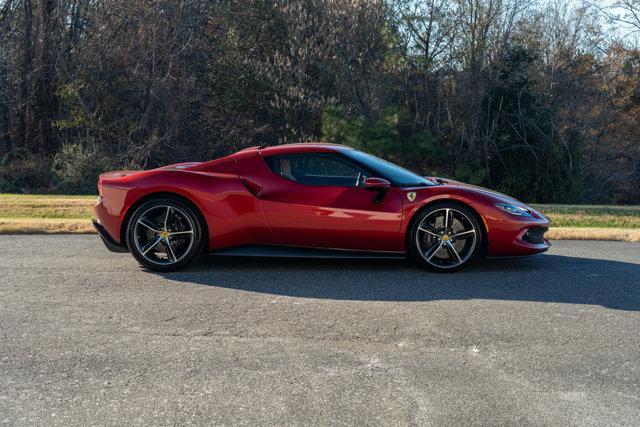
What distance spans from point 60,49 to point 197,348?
19659 millimetres

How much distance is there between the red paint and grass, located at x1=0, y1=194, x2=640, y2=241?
9.91 ft

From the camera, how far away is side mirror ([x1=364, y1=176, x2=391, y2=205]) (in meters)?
6.66

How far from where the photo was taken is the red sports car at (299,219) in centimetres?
666

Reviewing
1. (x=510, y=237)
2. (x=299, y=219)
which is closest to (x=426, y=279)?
(x=510, y=237)

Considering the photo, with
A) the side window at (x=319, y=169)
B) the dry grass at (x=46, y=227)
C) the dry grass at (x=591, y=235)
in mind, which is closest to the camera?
the side window at (x=319, y=169)

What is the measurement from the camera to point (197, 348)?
14.0ft

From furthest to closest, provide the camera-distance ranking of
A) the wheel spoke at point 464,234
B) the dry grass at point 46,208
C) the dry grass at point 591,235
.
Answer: the dry grass at point 46,208, the dry grass at point 591,235, the wheel spoke at point 464,234

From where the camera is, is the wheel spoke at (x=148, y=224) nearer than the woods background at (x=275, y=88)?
Yes

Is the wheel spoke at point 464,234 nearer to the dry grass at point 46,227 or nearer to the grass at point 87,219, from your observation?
the grass at point 87,219

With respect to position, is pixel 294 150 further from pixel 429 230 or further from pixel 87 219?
pixel 87 219

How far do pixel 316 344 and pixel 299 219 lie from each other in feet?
7.85

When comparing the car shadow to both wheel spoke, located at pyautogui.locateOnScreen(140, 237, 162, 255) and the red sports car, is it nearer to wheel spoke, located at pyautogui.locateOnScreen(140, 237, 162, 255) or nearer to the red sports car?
the red sports car

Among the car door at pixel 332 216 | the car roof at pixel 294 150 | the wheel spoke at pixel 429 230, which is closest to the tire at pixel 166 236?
the car door at pixel 332 216

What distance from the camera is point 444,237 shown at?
22.1 ft
